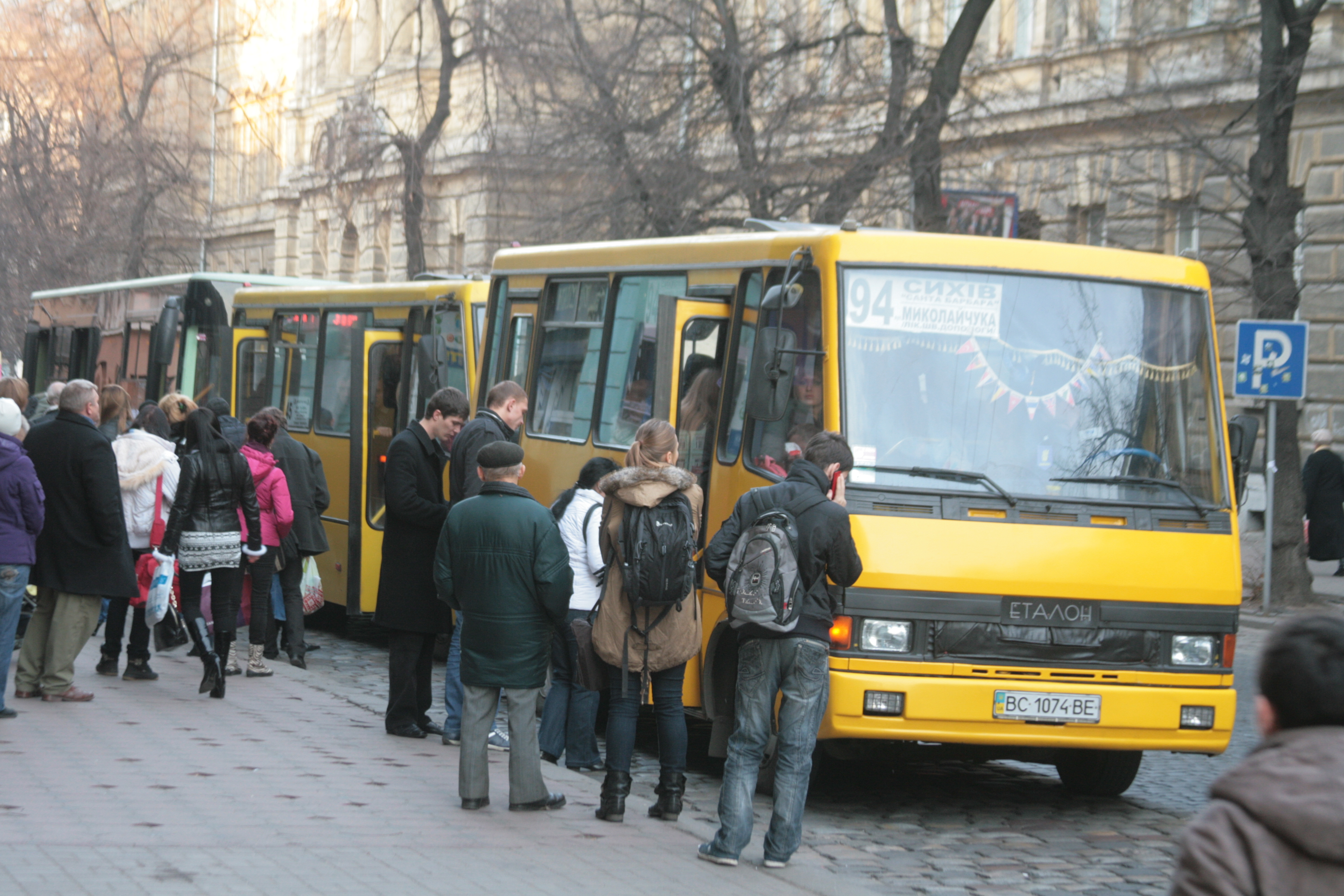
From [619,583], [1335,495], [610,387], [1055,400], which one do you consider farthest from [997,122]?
[619,583]

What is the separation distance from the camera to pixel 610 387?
10.2m

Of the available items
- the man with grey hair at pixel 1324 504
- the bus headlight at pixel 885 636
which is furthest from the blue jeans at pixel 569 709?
the man with grey hair at pixel 1324 504

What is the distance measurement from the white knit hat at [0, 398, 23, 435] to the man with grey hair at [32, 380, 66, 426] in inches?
13.5

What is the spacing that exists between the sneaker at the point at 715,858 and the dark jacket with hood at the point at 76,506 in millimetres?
4698

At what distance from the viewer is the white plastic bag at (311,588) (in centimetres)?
1297

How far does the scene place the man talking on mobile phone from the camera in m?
6.72

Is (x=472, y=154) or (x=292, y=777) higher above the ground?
(x=472, y=154)

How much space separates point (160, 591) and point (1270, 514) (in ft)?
Result: 39.3

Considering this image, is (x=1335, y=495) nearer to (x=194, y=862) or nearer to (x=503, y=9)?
(x=503, y=9)

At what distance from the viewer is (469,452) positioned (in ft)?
31.1

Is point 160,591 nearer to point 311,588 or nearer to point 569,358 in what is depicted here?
point 311,588

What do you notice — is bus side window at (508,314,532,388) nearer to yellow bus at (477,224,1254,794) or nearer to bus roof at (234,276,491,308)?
bus roof at (234,276,491,308)

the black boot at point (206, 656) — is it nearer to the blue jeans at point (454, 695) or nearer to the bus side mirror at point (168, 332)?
the blue jeans at point (454, 695)

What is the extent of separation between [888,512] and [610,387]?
9.37ft
